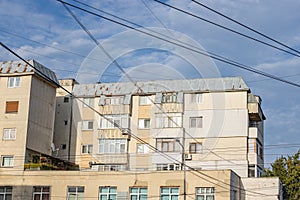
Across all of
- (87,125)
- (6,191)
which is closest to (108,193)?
Result: (6,191)

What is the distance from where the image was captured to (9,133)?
165 ft

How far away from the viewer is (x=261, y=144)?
57.6m

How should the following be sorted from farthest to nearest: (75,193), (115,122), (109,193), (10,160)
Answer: (115,122) → (10,160) → (75,193) → (109,193)

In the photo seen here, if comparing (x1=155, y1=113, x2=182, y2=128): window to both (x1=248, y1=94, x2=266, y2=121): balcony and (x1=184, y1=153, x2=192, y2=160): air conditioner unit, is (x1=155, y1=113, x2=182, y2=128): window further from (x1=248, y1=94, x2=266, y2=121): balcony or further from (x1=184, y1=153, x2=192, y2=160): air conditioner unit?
(x1=248, y1=94, x2=266, y2=121): balcony

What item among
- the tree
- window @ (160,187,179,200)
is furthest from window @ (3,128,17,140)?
the tree

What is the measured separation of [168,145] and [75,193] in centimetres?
1244

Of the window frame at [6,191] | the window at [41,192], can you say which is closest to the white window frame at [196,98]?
the window at [41,192]

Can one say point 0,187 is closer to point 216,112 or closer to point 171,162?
point 171,162

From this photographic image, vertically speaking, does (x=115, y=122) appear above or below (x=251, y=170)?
above

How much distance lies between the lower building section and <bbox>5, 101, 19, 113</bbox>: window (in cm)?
585

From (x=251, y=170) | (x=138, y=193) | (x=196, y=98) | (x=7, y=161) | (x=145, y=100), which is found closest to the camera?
(x=138, y=193)

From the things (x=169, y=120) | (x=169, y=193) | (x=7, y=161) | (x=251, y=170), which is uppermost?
(x=169, y=120)

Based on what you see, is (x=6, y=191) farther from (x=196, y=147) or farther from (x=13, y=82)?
(x=196, y=147)

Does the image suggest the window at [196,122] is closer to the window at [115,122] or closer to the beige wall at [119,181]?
the window at [115,122]
